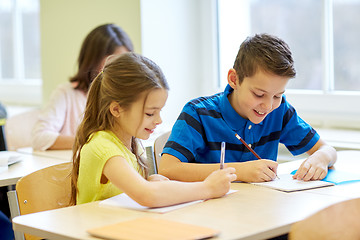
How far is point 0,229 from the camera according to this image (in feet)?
7.22

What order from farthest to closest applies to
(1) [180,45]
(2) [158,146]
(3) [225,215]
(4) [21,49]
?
(4) [21,49], (1) [180,45], (2) [158,146], (3) [225,215]

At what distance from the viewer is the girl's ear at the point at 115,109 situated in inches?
67.7

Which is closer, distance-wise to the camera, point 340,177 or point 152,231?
point 152,231

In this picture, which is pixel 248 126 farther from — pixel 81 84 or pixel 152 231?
pixel 81 84

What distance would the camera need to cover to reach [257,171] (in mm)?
1737

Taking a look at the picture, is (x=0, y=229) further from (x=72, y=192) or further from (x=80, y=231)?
(x=80, y=231)

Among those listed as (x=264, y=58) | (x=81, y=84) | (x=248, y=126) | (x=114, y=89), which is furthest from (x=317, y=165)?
(x=81, y=84)

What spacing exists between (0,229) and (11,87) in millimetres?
2880

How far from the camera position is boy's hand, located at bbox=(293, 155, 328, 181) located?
177cm

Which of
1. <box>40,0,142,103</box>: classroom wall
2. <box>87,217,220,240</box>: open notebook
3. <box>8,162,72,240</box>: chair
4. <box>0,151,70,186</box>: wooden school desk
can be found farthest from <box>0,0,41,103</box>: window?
<box>87,217,220,240</box>: open notebook

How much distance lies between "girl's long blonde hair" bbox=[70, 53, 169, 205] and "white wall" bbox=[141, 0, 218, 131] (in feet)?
4.73

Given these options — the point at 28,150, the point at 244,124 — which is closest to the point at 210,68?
the point at 28,150

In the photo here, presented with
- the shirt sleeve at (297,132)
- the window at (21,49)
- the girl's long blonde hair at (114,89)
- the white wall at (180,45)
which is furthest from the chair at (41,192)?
the window at (21,49)

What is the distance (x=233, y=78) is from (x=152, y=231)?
0.84 meters
